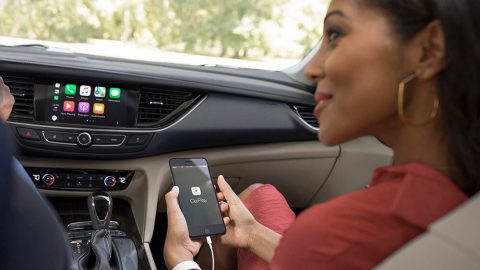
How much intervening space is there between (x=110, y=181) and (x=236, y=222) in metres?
0.65

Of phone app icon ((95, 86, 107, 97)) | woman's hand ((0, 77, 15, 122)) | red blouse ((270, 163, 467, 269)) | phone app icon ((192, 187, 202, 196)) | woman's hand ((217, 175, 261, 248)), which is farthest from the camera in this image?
phone app icon ((95, 86, 107, 97))

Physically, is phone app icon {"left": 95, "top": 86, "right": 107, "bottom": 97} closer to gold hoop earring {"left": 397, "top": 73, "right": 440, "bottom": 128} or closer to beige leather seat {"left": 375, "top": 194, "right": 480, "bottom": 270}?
gold hoop earring {"left": 397, "top": 73, "right": 440, "bottom": 128}

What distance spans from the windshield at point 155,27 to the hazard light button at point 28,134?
440 millimetres

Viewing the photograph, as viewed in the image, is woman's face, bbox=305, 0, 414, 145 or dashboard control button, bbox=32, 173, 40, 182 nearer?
woman's face, bbox=305, 0, 414, 145

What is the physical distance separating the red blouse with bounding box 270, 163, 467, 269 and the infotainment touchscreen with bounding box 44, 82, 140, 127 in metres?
1.42

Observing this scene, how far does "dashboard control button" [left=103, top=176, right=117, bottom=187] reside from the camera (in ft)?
7.94

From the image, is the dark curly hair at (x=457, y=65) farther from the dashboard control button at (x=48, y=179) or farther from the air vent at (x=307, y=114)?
the dashboard control button at (x=48, y=179)

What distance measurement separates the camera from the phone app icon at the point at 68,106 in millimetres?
2229

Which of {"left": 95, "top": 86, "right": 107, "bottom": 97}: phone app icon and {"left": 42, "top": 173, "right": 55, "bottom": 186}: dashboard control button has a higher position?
{"left": 95, "top": 86, "right": 107, "bottom": 97}: phone app icon

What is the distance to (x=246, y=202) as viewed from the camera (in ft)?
7.86

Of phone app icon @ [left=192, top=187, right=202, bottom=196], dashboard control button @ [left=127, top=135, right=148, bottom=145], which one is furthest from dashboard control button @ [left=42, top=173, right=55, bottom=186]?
phone app icon @ [left=192, top=187, right=202, bottom=196]

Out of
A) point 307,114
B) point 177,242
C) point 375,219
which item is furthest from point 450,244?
point 307,114

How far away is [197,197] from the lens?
2.13 meters

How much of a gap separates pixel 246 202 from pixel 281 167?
1.15 feet
